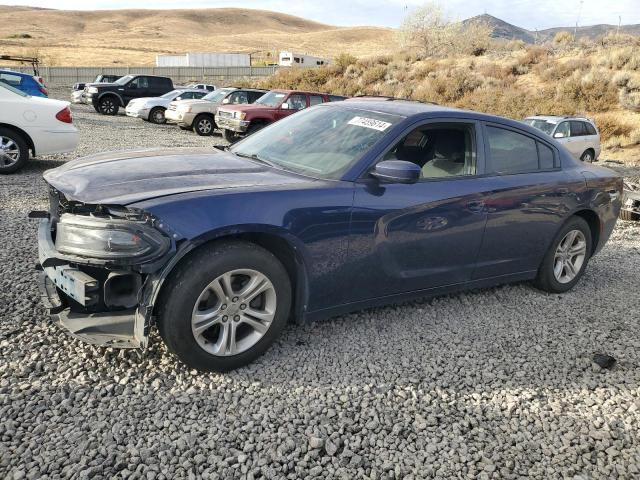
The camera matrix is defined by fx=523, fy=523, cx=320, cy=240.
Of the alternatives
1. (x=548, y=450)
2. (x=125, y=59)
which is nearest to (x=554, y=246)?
(x=548, y=450)

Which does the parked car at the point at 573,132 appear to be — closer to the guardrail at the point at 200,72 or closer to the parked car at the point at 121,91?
the parked car at the point at 121,91

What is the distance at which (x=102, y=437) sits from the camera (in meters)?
2.50

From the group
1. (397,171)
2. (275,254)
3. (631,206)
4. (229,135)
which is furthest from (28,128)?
(631,206)

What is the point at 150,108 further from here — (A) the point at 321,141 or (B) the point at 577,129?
(A) the point at 321,141

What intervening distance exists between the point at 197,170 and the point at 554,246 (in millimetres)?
3174

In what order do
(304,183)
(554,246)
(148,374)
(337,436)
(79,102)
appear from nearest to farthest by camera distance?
(337,436) → (148,374) → (304,183) → (554,246) → (79,102)

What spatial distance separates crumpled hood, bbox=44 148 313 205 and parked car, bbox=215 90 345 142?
10396 mm

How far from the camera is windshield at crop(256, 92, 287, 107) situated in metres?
15.2

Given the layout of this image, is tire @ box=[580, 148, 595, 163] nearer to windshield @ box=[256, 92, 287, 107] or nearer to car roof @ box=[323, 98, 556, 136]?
windshield @ box=[256, 92, 287, 107]

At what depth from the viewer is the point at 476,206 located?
12.8 feet

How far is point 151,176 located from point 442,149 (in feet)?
7.24

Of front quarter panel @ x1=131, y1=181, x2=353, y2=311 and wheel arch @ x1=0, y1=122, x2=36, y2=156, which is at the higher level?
front quarter panel @ x1=131, y1=181, x2=353, y2=311

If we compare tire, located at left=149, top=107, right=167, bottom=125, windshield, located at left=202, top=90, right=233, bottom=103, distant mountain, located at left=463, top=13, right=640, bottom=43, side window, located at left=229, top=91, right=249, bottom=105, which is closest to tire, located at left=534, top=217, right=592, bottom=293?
side window, located at left=229, top=91, right=249, bottom=105

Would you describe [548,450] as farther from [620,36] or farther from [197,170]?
[620,36]
